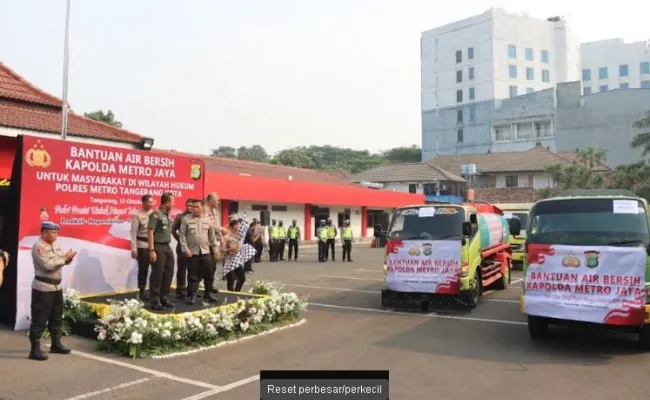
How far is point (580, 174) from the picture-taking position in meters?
37.2

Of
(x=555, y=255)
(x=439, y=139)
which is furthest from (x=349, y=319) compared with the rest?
(x=439, y=139)

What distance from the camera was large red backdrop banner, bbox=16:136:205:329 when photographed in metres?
8.16

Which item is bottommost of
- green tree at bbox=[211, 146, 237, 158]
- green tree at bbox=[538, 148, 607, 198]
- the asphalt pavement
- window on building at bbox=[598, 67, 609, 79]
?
the asphalt pavement

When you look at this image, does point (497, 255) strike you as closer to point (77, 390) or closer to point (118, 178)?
point (118, 178)

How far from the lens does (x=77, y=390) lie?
18.4 ft

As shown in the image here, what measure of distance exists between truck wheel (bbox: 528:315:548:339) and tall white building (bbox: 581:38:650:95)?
8769cm

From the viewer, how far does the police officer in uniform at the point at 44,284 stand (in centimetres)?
659

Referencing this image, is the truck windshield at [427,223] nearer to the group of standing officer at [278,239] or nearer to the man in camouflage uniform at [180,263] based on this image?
the man in camouflage uniform at [180,263]

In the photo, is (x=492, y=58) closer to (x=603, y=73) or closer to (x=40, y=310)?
(x=603, y=73)

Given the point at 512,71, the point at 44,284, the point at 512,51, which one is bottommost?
the point at 44,284

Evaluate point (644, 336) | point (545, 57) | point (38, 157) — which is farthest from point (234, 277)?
point (545, 57)

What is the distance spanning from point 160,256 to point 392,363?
3.88 meters

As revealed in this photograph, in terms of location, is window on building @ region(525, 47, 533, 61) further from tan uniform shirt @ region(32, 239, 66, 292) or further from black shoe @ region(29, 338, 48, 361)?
black shoe @ region(29, 338, 48, 361)

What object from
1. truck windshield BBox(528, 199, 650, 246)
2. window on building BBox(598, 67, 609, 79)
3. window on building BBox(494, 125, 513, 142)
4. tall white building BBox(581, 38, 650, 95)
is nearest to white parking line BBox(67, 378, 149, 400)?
truck windshield BBox(528, 199, 650, 246)
